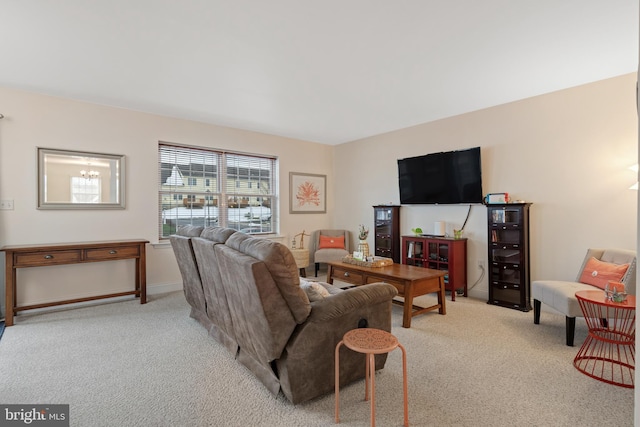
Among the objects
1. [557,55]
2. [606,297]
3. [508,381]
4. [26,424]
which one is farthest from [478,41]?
[26,424]

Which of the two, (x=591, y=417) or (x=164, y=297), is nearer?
(x=591, y=417)

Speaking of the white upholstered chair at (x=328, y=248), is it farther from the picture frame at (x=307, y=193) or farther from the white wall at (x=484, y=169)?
the white wall at (x=484, y=169)

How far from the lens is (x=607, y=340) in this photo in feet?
7.63

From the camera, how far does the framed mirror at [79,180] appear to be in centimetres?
382

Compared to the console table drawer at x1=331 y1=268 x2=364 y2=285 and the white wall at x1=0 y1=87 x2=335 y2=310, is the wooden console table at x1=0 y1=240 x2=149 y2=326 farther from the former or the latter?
the console table drawer at x1=331 y1=268 x2=364 y2=285

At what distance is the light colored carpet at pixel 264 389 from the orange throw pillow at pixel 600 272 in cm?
52

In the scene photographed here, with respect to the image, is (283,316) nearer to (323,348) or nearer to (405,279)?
(323,348)

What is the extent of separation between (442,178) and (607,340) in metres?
2.83

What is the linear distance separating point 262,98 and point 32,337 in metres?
3.40

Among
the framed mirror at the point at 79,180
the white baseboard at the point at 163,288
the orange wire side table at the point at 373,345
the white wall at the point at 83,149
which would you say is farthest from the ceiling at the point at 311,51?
the white baseboard at the point at 163,288

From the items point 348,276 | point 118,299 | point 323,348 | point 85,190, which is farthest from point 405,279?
point 85,190

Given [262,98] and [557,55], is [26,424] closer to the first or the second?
[262,98]

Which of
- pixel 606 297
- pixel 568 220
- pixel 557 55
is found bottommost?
pixel 606 297

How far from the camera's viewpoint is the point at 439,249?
4.52 m
